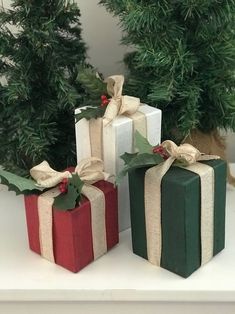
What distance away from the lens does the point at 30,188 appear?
0.64m

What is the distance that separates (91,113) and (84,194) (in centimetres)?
12

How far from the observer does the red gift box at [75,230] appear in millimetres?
622

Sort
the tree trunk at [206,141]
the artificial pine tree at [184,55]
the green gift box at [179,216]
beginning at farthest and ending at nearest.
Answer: the tree trunk at [206,141], the artificial pine tree at [184,55], the green gift box at [179,216]

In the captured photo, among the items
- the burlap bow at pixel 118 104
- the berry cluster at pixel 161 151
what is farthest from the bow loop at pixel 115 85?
the berry cluster at pixel 161 151

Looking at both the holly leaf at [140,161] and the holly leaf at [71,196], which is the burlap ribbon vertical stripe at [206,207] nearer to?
the holly leaf at [140,161]

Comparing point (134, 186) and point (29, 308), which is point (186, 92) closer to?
point (134, 186)

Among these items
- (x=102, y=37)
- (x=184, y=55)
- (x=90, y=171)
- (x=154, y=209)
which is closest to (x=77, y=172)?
(x=90, y=171)

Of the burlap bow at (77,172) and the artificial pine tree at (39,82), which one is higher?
the artificial pine tree at (39,82)

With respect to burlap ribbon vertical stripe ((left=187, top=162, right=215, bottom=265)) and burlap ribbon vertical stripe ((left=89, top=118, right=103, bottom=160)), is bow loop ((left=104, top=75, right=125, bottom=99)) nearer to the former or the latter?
burlap ribbon vertical stripe ((left=89, top=118, right=103, bottom=160))

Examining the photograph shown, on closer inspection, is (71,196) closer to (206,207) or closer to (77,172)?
(77,172)

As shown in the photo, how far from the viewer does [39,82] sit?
0.81m

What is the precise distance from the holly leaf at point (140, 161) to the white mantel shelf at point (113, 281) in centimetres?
13

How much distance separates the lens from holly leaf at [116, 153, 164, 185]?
2.01ft

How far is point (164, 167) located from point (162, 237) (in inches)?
3.8
